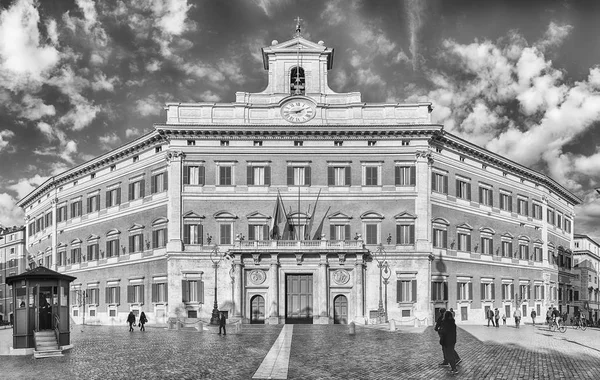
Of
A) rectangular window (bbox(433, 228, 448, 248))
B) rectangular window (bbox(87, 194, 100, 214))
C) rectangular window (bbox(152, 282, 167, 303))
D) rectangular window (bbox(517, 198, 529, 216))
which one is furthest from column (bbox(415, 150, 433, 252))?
rectangular window (bbox(87, 194, 100, 214))

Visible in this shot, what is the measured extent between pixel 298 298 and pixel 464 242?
15.5 m

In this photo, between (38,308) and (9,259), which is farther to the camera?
(9,259)

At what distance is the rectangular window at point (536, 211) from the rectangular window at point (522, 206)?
51.5 inches

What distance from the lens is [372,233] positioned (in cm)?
5444

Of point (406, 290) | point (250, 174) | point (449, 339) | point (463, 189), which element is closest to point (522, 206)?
point (463, 189)

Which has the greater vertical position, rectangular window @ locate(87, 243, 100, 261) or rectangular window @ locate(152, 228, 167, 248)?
rectangular window @ locate(152, 228, 167, 248)

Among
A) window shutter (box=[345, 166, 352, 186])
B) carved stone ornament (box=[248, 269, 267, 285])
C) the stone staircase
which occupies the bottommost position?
the stone staircase

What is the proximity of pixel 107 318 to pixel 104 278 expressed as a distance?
360cm

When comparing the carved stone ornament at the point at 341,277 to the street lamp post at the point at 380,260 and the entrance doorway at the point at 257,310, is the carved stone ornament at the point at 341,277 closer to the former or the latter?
the street lamp post at the point at 380,260

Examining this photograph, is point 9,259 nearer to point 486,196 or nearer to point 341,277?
point 341,277

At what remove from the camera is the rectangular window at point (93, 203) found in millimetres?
64125

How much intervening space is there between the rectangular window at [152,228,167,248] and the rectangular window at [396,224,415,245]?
1747 centimetres

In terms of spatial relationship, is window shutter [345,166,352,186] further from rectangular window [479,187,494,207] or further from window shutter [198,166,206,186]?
rectangular window [479,187,494,207]

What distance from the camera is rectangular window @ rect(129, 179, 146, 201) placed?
58875mm
